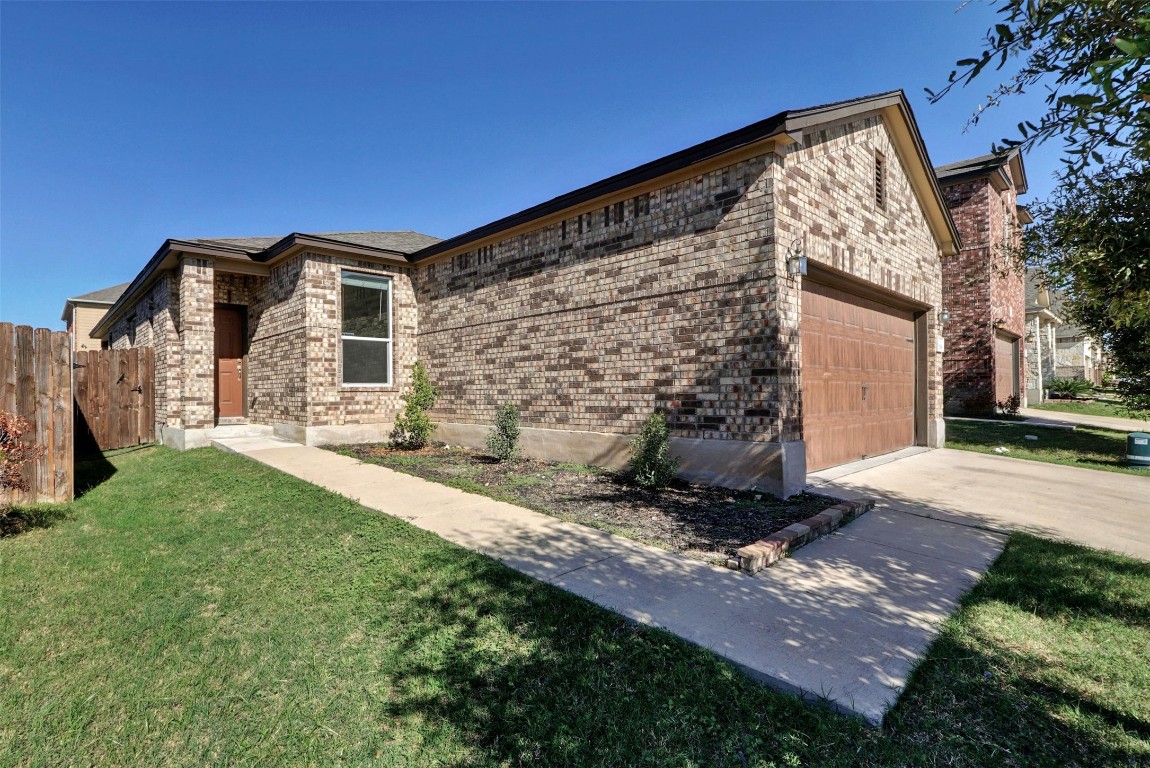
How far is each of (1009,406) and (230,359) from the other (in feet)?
73.4

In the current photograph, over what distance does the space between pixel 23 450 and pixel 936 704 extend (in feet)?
26.9

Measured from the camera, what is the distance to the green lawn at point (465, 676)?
227 centimetres

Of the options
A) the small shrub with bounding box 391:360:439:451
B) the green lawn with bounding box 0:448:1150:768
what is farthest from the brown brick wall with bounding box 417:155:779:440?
the green lawn with bounding box 0:448:1150:768

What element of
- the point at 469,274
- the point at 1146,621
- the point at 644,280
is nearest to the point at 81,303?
the point at 469,274

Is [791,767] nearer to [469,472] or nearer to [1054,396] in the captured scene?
[469,472]

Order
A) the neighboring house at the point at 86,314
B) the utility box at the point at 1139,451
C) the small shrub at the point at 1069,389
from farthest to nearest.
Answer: the neighboring house at the point at 86,314 < the small shrub at the point at 1069,389 < the utility box at the point at 1139,451

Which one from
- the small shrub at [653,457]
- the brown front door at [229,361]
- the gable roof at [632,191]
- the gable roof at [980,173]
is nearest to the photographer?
the gable roof at [632,191]

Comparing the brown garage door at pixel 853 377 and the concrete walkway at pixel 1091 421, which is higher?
the brown garage door at pixel 853 377

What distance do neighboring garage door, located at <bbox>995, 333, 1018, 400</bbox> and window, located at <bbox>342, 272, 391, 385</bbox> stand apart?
17723 millimetres

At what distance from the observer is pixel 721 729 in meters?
2.33

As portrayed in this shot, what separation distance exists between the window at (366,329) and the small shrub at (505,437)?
3.75 m

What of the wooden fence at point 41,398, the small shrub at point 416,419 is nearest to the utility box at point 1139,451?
the small shrub at point 416,419

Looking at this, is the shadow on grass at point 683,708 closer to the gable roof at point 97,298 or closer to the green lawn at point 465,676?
the green lawn at point 465,676

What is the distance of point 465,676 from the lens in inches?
107
